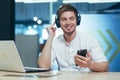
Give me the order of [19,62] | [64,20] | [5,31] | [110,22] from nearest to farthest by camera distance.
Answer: [19,62], [64,20], [110,22], [5,31]

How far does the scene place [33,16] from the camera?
3615 millimetres

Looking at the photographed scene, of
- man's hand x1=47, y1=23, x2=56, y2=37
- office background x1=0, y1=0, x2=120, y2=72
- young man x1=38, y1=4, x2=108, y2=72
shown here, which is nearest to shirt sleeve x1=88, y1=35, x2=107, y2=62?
young man x1=38, y1=4, x2=108, y2=72

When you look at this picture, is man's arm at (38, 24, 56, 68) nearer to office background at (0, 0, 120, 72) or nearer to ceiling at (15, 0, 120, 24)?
office background at (0, 0, 120, 72)

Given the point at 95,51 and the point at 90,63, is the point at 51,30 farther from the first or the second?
the point at 90,63

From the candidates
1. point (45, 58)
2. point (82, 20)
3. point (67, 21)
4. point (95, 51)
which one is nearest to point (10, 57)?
point (45, 58)

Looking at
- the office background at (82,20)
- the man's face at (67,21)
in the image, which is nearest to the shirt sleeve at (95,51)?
the man's face at (67,21)

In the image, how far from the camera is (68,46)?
2652 millimetres

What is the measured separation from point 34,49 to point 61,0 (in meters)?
1.21

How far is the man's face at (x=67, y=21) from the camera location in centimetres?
280

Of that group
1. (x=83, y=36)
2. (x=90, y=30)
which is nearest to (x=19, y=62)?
(x=83, y=36)

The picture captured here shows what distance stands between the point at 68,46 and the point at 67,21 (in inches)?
12.0

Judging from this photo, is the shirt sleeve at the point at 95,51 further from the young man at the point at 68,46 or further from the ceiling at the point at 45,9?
the ceiling at the point at 45,9

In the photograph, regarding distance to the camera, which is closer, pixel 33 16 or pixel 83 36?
pixel 83 36

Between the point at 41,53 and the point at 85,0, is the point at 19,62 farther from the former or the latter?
the point at 85,0
